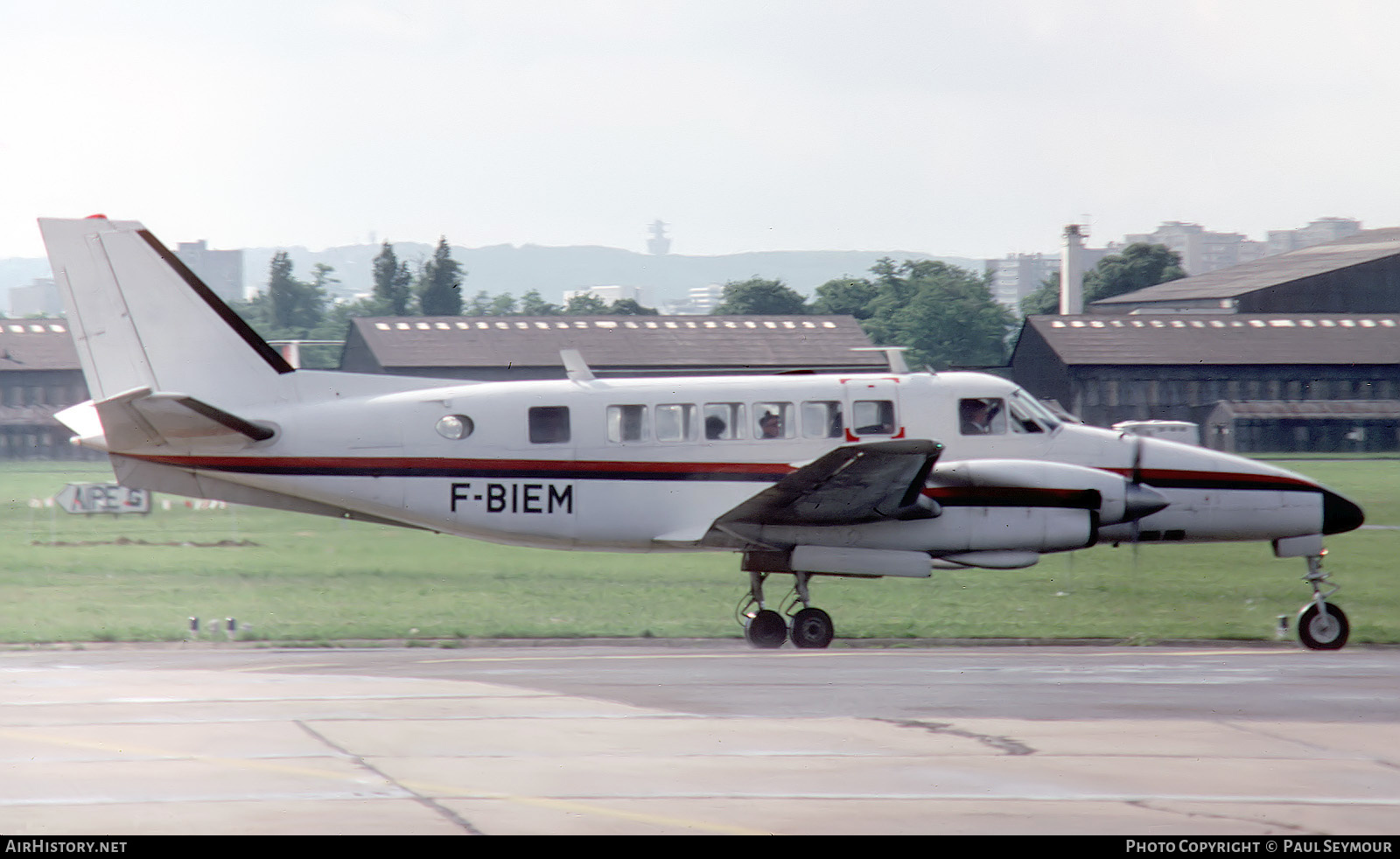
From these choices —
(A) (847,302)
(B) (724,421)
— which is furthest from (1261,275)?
(B) (724,421)

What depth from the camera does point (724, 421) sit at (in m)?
16.9

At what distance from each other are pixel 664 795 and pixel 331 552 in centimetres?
1838

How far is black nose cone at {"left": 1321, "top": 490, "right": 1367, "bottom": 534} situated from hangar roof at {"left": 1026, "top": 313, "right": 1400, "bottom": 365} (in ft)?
108

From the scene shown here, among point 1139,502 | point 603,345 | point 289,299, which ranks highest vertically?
point 289,299

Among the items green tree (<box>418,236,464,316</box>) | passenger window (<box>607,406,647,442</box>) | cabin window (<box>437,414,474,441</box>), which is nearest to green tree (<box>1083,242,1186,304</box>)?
green tree (<box>418,236,464,316</box>)

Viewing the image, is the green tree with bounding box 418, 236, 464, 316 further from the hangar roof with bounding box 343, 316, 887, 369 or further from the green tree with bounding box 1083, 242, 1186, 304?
the green tree with bounding box 1083, 242, 1186, 304

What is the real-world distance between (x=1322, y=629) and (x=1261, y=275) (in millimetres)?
54774

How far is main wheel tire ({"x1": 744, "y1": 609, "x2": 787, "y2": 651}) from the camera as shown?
56.6 ft

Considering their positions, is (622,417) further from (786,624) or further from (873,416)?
(786,624)

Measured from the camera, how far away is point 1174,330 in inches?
2184

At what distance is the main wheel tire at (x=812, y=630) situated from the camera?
16.9 metres

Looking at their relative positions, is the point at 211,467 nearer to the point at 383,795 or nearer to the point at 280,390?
the point at 280,390
